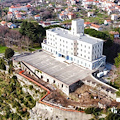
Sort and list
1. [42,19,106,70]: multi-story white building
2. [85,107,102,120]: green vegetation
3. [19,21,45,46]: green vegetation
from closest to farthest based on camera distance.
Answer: [85,107,102,120]: green vegetation < [42,19,106,70]: multi-story white building < [19,21,45,46]: green vegetation

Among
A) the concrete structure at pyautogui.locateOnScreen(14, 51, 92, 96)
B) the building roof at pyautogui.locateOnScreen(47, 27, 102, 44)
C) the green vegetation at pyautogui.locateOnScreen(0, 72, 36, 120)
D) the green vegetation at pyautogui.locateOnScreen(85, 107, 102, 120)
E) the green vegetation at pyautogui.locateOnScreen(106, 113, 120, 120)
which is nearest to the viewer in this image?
the green vegetation at pyautogui.locateOnScreen(106, 113, 120, 120)

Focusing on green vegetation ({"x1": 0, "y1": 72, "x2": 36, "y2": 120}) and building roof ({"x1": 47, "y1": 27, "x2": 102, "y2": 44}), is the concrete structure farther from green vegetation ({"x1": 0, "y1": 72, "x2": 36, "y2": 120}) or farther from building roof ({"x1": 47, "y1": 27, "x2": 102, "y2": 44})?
building roof ({"x1": 47, "y1": 27, "x2": 102, "y2": 44})

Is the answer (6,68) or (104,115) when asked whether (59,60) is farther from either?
(104,115)

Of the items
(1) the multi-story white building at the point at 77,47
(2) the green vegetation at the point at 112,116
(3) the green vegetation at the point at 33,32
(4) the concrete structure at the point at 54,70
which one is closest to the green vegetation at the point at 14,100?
(4) the concrete structure at the point at 54,70

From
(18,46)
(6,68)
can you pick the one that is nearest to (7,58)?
(6,68)

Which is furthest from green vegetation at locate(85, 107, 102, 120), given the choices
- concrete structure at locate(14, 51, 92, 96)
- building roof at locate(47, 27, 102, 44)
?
building roof at locate(47, 27, 102, 44)

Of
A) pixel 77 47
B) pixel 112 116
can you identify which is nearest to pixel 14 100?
pixel 77 47
